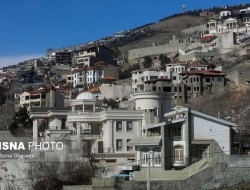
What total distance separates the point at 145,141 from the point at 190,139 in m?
4.27

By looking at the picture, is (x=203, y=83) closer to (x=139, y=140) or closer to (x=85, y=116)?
(x=85, y=116)

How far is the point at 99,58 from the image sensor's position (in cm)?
16475

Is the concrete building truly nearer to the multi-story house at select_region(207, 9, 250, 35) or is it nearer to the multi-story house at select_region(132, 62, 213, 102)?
the multi-story house at select_region(132, 62, 213, 102)

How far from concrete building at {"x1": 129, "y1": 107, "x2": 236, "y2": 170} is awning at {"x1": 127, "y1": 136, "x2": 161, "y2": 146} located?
0.10 meters

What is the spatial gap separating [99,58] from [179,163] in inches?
4917

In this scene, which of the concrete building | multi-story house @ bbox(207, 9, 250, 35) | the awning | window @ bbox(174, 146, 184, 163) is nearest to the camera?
the concrete building

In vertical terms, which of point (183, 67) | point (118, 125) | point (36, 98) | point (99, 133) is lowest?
point (99, 133)

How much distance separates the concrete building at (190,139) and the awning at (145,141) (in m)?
0.10

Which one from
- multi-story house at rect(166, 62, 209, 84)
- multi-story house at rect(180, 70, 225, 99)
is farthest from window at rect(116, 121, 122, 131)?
multi-story house at rect(166, 62, 209, 84)

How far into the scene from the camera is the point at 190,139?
4084 centimetres

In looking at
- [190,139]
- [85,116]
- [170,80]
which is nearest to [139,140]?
[190,139]

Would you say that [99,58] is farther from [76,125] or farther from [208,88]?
[76,125]

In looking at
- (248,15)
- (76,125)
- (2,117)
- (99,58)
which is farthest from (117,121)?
(248,15)

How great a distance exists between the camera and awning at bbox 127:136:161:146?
42772mm
